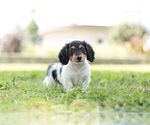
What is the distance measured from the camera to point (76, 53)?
147 inches

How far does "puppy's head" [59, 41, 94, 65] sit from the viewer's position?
3.71 meters

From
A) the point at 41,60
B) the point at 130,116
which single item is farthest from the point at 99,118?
the point at 41,60

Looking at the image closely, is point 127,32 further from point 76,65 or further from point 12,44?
point 76,65

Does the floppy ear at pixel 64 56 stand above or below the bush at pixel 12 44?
below

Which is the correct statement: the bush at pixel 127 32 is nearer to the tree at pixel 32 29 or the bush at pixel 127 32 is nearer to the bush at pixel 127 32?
the bush at pixel 127 32

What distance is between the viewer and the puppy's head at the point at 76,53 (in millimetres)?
3705

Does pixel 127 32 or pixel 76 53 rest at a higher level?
pixel 127 32

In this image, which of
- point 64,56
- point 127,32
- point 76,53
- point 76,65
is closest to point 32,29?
point 127,32

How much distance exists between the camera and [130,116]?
2.01 meters

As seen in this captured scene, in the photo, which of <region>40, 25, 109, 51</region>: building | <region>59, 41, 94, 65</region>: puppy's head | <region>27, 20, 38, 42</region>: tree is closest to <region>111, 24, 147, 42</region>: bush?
<region>40, 25, 109, 51</region>: building

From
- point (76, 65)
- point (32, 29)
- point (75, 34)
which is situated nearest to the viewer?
point (76, 65)

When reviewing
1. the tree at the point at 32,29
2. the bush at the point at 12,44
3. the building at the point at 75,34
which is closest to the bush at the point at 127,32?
the building at the point at 75,34

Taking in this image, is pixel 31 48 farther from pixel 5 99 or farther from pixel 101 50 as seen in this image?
pixel 5 99

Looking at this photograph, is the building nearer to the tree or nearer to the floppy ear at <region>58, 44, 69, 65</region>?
the tree
